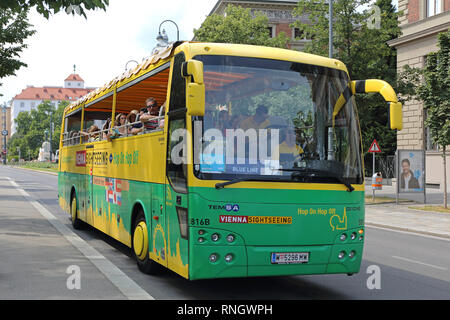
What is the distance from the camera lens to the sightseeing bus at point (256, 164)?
593 centimetres

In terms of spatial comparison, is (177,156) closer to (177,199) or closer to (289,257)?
(177,199)

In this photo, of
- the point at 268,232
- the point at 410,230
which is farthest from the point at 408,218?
the point at 268,232

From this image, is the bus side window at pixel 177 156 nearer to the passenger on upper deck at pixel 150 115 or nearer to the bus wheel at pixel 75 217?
the passenger on upper deck at pixel 150 115

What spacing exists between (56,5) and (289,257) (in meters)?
5.43

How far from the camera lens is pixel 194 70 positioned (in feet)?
18.9

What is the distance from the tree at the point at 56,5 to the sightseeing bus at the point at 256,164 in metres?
2.24

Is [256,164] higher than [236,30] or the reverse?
the reverse

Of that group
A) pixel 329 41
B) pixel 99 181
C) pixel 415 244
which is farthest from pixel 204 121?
pixel 329 41

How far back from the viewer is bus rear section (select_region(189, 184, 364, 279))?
5891 millimetres

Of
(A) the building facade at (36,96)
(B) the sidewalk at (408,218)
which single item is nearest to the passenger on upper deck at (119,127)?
(B) the sidewalk at (408,218)

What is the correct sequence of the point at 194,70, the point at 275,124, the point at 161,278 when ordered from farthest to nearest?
the point at 161,278 < the point at 275,124 < the point at 194,70

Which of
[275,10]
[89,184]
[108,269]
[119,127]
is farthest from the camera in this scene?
[275,10]

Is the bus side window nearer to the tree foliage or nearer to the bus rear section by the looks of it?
the bus rear section

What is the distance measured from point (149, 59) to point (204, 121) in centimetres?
227
